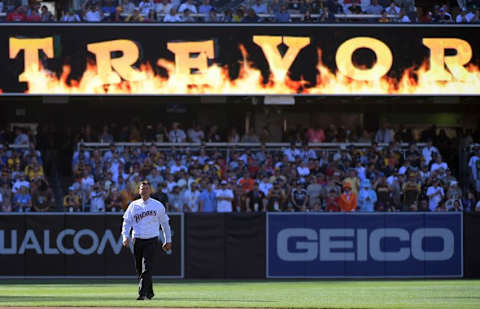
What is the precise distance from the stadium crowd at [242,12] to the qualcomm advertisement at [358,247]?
8.96 m

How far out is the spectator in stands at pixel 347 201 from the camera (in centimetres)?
2562

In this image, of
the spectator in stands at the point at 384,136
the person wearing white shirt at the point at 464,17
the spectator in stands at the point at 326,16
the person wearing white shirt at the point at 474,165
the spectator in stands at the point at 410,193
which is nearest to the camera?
the spectator in stands at the point at 410,193

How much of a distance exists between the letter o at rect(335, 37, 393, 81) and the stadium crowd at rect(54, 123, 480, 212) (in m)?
2.16

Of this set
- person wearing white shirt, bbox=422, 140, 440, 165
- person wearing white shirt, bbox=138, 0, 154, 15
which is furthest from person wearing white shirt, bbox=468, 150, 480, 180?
person wearing white shirt, bbox=138, 0, 154, 15

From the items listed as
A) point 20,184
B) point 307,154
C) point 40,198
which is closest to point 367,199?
point 307,154

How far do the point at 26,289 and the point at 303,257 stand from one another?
6.87 meters

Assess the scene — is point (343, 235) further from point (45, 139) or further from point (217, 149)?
point (45, 139)

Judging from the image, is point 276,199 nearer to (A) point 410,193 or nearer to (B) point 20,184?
(A) point 410,193

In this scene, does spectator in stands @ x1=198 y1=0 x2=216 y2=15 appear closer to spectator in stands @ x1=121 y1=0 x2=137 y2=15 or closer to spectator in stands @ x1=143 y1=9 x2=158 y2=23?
spectator in stands @ x1=143 y1=9 x2=158 y2=23

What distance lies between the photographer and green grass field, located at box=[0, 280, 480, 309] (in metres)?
14.9

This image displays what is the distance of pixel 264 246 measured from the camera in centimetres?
2361

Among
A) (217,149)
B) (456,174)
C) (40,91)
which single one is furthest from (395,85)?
(40,91)

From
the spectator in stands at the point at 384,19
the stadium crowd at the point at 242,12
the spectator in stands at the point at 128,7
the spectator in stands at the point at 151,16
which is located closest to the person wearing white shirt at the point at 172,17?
the stadium crowd at the point at 242,12

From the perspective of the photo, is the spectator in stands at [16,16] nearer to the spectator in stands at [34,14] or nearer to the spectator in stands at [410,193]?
the spectator in stands at [34,14]
